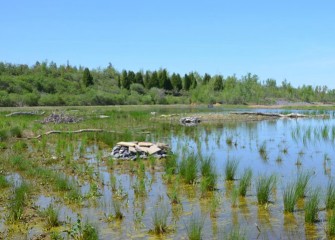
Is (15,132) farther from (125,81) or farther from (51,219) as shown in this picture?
(125,81)

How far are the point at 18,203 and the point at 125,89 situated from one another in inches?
2709

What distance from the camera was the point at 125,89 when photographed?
Answer: 75562 millimetres

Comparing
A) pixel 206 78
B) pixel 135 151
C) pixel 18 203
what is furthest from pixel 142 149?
pixel 206 78

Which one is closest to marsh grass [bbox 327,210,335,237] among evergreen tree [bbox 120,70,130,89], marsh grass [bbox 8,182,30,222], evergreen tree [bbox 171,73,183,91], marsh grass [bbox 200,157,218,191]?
marsh grass [bbox 200,157,218,191]

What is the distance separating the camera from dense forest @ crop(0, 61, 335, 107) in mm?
58500

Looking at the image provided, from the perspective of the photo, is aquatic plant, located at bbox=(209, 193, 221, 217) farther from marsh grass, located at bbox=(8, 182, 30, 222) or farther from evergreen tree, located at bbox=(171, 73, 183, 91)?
evergreen tree, located at bbox=(171, 73, 183, 91)

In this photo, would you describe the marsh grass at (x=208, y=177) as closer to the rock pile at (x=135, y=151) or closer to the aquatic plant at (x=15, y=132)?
the rock pile at (x=135, y=151)

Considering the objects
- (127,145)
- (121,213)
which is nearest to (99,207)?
(121,213)

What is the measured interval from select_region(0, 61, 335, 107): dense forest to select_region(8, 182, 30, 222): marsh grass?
1758 inches

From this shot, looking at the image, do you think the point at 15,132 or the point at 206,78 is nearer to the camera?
the point at 15,132

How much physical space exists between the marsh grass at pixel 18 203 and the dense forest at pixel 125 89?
44648mm

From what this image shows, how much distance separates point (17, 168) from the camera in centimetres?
1168

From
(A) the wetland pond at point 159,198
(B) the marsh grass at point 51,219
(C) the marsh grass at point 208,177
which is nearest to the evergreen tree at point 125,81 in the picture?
(A) the wetland pond at point 159,198

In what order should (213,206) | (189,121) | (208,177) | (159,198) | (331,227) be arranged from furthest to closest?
(189,121), (208,177), (159,198), (213,206), (331,227)
